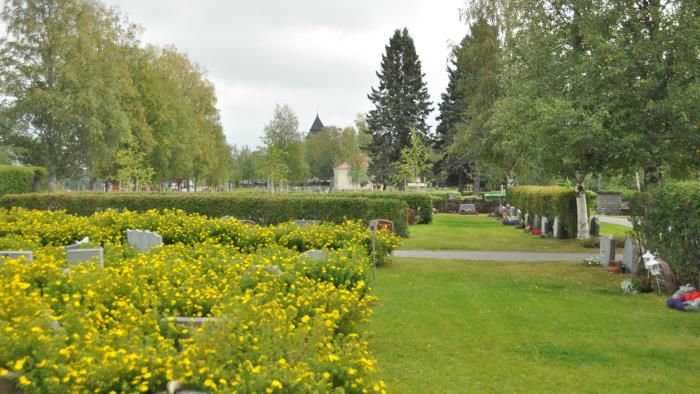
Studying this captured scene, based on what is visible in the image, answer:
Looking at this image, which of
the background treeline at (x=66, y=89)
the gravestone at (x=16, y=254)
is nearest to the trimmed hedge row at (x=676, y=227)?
the gravestone at (x=16, y=254)

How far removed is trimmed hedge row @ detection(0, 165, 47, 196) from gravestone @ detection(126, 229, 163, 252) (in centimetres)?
2088

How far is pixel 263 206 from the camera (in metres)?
21.6

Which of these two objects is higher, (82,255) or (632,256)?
(82,255)

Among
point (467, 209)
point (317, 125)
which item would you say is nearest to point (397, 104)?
point (467, 209)

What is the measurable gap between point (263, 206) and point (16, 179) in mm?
18306

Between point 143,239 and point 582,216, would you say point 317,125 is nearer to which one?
point 582,216

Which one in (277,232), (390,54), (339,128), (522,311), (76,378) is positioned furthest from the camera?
(339,128)

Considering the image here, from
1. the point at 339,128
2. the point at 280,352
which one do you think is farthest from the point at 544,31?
the point at 339,128

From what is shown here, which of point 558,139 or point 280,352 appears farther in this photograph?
point 558,139

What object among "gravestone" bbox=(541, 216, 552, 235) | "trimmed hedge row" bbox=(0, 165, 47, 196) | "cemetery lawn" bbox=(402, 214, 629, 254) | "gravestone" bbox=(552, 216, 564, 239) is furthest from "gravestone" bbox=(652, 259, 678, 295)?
"trimmed hedge row" bbox=(0, 165, 47, 196)

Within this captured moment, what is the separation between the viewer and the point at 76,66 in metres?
38.2

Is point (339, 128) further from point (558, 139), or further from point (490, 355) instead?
point (490, 355)

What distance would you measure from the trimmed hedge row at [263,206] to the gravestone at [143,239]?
7.78 meters

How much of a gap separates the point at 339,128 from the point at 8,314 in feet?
322
